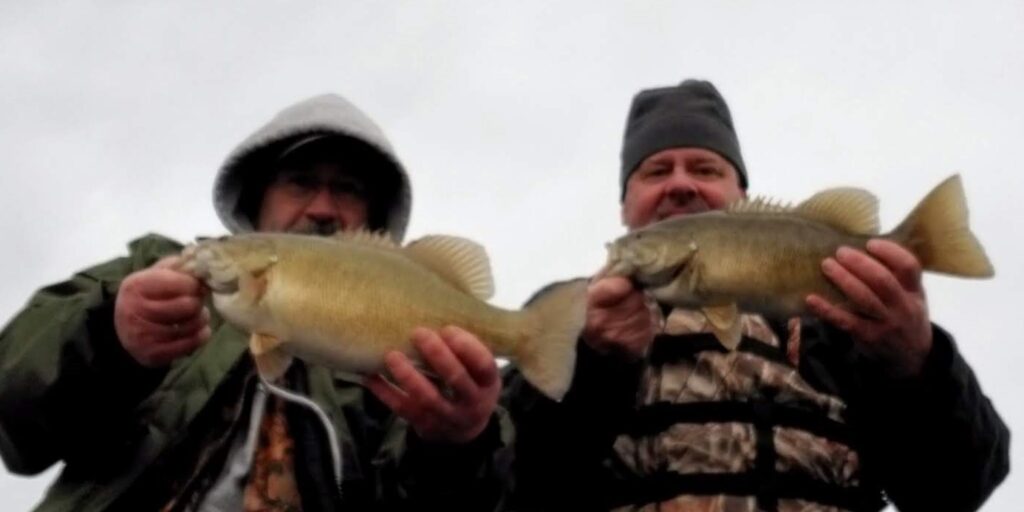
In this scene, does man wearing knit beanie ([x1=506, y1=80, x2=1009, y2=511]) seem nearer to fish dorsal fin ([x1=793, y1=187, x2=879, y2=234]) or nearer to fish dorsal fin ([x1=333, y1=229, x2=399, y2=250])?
fish dorsal fin ([x1=793, y1=187, x2=879, y2=234])

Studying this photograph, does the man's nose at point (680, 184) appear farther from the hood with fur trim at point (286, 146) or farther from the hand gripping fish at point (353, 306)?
the hand gripping fish at point (353, 306)

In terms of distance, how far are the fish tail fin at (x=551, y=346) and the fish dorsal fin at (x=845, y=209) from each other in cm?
78

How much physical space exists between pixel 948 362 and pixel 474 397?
1600mm

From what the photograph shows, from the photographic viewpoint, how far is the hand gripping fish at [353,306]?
4.14m

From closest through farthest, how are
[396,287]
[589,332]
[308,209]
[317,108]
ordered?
1. [396,287]
2. [589,332]
3. [308,209]
4. [317,108]

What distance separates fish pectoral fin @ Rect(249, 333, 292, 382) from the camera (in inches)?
164

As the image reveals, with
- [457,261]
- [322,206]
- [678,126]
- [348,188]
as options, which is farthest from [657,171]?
[457,261]

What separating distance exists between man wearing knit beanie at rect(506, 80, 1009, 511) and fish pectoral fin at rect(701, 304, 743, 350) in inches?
12.6

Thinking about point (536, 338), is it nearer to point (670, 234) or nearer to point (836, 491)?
point (670, 234)

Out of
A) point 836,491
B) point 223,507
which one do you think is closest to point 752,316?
point 836,491

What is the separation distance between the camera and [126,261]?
16.8ft

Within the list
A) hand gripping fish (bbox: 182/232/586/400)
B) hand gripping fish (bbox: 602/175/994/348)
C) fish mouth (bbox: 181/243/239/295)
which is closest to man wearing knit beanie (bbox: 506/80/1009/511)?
hand gripping fish (bbox: 602/175/994/348)

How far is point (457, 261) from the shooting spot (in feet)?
14.5

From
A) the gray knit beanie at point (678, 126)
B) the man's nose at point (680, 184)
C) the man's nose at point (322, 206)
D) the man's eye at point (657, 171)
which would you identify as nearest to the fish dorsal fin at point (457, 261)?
the man's nose at point (322, 206)
